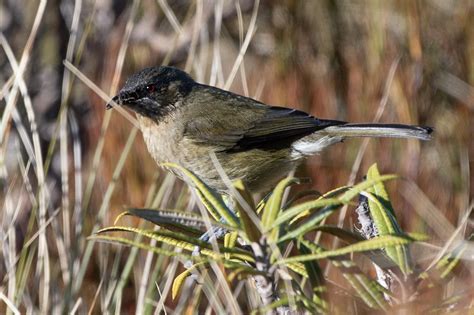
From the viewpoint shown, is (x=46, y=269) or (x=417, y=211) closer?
(x=46, y=269)

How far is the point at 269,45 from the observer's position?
14.9 ft

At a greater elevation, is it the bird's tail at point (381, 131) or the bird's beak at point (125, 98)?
the bird's tail at point (381, 131)

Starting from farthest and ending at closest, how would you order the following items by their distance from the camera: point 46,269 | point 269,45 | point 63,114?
1. point 269,45
2. point 63,114
3. point 46,269

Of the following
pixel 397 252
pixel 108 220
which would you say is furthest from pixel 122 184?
pixel 397 252

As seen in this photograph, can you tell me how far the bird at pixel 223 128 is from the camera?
3326mm

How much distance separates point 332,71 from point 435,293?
9.48ft

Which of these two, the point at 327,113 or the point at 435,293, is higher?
the point at 327,113

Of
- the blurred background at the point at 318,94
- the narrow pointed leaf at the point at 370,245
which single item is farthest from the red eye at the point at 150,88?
the narrow pointed leaf at the point at 370,245

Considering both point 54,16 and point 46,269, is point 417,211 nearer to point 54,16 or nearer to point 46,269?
point 46,269

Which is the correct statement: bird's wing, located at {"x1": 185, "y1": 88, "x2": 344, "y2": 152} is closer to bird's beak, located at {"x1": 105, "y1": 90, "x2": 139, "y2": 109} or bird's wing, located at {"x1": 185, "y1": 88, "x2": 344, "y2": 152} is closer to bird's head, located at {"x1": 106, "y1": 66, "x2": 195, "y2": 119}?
bird's head, located at {"x1": 106, "y1": 66, "x2": 195, "y2": 119}

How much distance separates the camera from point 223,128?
11.4 ft

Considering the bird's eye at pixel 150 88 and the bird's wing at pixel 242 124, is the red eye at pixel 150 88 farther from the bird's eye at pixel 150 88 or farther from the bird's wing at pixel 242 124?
the bird's wing at pixel 242 124

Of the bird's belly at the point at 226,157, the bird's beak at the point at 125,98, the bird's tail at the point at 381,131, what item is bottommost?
the bird's belly at the point at 226,157

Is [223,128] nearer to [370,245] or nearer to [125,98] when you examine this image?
[125,98]
